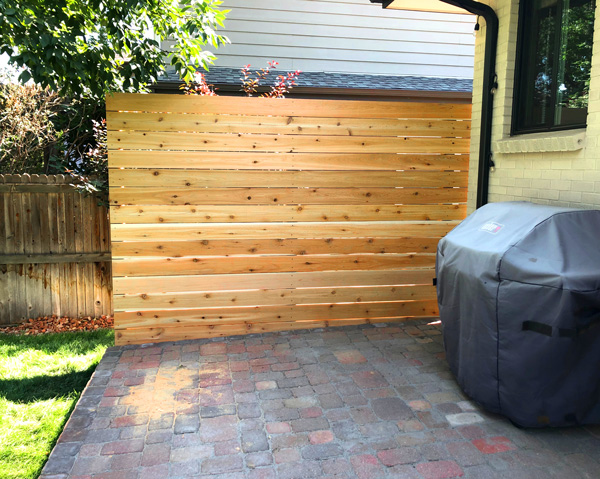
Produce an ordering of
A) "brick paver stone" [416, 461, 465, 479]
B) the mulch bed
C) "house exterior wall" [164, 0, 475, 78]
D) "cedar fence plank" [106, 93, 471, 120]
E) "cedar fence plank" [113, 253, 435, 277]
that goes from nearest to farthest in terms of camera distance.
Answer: "brick paver stone" [416, 461, 465, 479] < "cedar fence plank" [106, 93, 471, 120] < "cedar fence plank" [113, 253, 435, 277] < the mulch bed < "house exterior wall" [164, 0, 475, 78]

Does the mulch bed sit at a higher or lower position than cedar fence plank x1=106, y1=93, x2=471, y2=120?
lower

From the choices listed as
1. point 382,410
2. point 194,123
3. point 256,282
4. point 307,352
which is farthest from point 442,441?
point 194,123

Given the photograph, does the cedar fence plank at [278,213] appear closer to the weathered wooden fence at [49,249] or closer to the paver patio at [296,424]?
the paver patio at [296,424]

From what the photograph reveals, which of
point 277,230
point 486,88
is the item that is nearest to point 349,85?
point 486,88

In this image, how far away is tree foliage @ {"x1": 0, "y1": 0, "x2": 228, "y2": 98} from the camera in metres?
3.67

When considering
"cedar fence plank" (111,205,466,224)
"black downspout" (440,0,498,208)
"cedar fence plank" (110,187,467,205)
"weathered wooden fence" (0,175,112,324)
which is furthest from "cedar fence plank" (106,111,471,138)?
"weathered wooden fence" (0,175,112,324)

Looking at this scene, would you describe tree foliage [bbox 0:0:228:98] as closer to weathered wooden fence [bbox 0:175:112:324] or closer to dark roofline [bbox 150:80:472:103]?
weathered wooden fence [bbox 0:175:112:324]

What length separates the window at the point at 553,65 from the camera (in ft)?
12.4

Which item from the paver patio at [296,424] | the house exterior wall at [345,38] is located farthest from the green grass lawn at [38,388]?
the house exterior wall at [345,38]

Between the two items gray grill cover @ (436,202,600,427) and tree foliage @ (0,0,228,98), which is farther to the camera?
tree foliage @ (0,0,228,98)

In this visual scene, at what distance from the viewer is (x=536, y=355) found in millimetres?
2787

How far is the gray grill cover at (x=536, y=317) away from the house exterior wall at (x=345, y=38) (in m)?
5.79

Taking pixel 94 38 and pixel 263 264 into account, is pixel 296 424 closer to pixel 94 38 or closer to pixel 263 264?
pixel 263 264

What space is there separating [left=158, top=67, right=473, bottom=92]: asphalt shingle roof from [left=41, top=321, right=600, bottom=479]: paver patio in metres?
4.47
